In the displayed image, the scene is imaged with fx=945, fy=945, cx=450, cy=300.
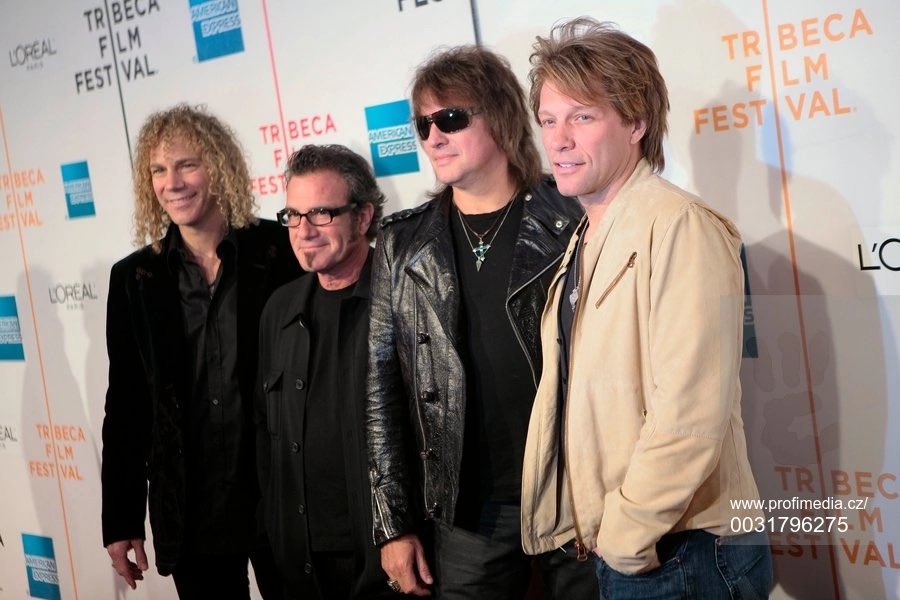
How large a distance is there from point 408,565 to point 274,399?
2.10 ft

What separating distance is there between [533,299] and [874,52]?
971mm

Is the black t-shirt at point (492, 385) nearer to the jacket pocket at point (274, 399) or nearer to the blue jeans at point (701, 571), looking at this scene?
the blue jeans at point (701, 571)

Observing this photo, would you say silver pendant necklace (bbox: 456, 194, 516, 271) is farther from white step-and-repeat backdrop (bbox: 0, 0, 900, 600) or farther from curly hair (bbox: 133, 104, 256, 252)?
curly hair (bbox: 133, 104, 256, 252)

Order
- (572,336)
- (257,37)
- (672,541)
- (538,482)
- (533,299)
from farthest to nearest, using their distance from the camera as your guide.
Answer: (257,37) → (533,299) → (538,482) → (572,336) → (672,541)

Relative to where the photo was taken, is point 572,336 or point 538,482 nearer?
point 572,336

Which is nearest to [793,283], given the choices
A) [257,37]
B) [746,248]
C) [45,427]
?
[746,248]

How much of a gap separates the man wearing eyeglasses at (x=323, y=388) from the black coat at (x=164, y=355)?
0.35 m

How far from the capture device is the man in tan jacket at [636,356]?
1584 mm

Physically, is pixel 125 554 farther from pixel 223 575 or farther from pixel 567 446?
pixel 567 446

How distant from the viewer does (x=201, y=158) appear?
10.4 feet

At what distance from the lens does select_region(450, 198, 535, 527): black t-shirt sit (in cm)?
218

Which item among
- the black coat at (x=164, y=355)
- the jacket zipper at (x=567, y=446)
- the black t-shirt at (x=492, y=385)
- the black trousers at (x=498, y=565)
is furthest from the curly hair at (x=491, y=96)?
the black coat at (x=164, y=355)

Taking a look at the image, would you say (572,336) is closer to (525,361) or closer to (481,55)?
(525,361)

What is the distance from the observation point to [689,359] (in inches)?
61.8
